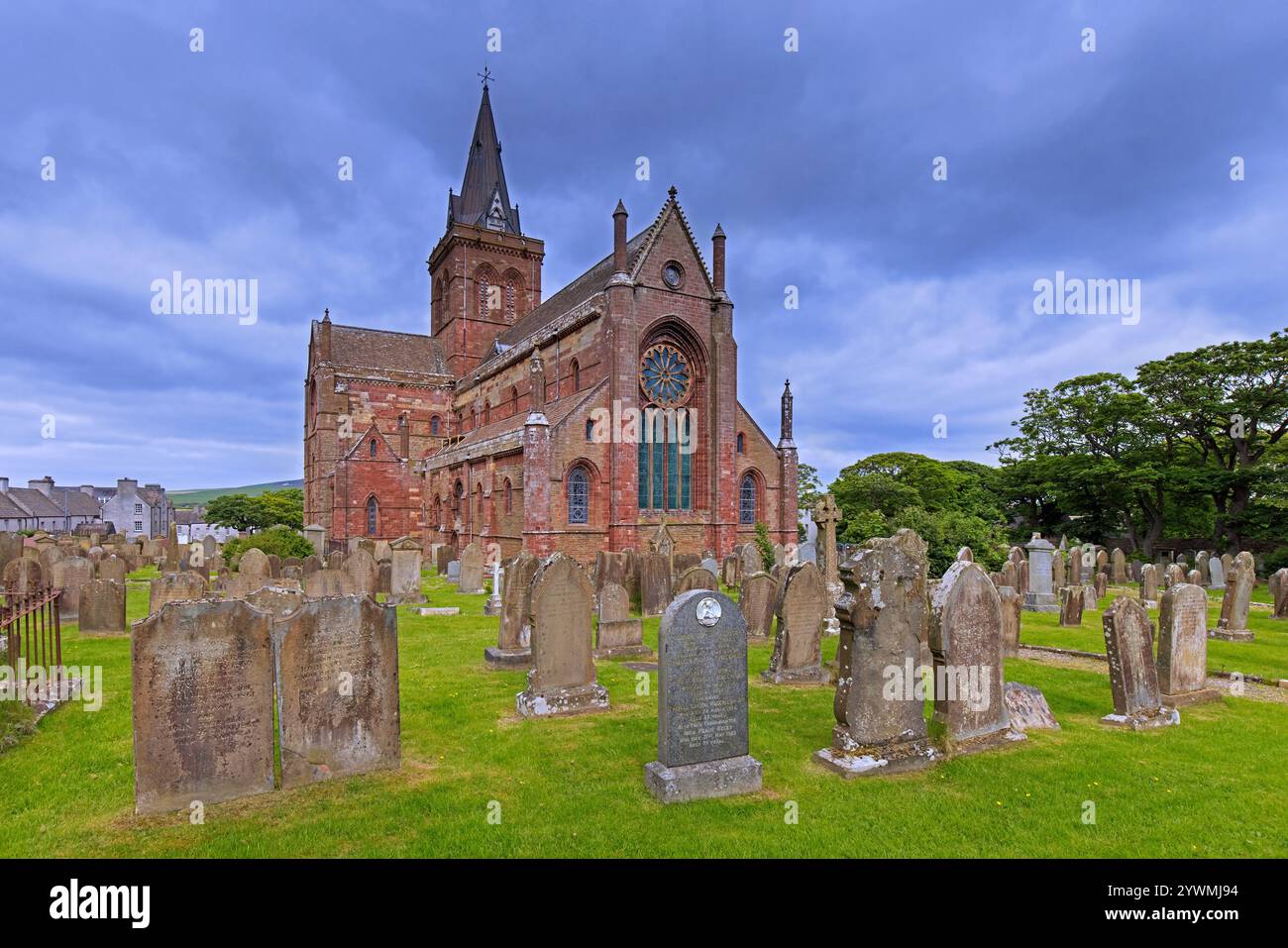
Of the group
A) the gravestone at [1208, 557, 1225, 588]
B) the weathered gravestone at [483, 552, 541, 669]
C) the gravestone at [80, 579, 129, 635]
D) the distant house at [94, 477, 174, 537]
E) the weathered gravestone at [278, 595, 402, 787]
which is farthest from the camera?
the distant house at [94, 477, 174, 537]

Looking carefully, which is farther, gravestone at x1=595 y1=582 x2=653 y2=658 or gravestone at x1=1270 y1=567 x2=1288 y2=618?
gravestone at x1=1270 y1=567 x2=1288 y2=618

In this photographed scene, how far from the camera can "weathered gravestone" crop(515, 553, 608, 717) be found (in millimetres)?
7684

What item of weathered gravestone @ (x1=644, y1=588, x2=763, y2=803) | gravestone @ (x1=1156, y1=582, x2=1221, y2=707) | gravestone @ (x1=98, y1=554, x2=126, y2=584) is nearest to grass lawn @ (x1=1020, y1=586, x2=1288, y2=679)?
gravestone @ (x1=1156, y1=582, x2=1221, y2=707)

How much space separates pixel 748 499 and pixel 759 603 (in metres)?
17.2

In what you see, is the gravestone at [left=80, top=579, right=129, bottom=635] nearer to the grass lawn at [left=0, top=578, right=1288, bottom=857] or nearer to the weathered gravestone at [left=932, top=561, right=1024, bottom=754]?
the grass lawn at [left=0, top=578, right=1288, bottom=857]

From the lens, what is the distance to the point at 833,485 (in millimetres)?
49219

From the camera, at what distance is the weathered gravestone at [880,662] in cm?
Answer: 605

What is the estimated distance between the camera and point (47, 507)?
2456 inches

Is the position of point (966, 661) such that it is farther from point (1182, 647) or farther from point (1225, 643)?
point (1225, 643)

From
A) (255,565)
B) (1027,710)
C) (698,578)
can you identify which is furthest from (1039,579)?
(255,565)

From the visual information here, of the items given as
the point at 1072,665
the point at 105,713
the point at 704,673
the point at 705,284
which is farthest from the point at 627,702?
the point at 705,284

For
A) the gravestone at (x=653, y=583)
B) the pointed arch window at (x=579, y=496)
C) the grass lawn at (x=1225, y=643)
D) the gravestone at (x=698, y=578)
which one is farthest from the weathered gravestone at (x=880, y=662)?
the pointed arch window at (x=579, y=496)

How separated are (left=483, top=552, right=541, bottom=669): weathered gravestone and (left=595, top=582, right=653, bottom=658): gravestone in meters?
1.22
